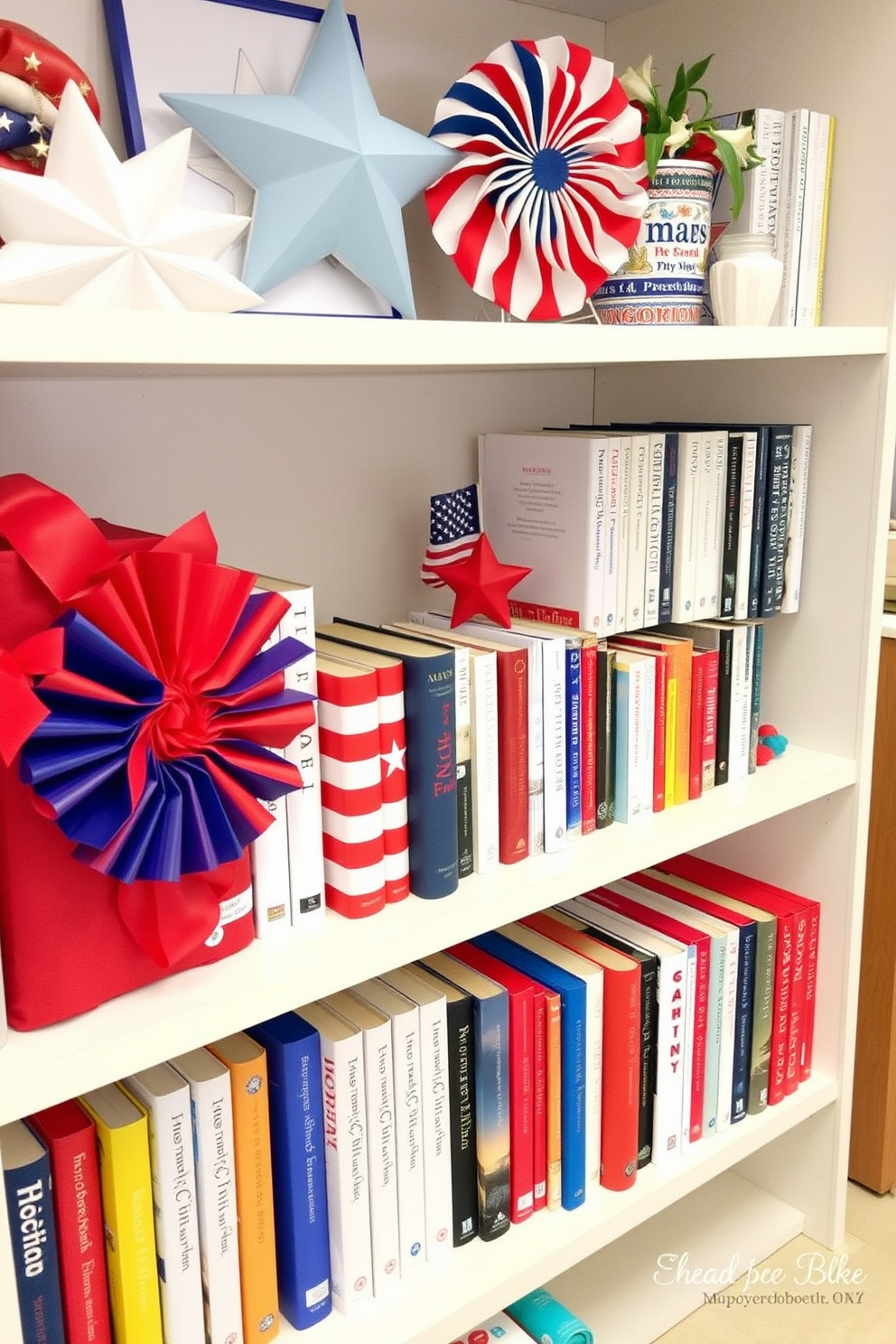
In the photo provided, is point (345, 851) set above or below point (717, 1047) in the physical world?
above

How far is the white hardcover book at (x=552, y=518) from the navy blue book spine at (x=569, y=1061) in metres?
0.36

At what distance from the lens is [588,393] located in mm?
1524

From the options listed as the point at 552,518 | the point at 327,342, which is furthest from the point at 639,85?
the point at 327,342

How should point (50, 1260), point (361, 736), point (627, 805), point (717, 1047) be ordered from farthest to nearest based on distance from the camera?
1. point (717, 1047)
2. point (627, 805)
3. point (361, 736)
4. point (50, 1260)

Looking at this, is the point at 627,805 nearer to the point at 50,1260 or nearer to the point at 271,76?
the point at 50,1260

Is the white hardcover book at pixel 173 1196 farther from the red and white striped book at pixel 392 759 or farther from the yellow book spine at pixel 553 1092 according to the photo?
the yellow book spine at pixel 553 1092

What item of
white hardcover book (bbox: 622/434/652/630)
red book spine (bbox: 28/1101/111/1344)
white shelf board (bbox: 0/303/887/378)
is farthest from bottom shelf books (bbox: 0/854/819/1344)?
white shelf board (bbox: 0/303/887/378)

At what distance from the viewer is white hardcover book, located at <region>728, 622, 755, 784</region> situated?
1328 mm

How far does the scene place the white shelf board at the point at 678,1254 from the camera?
53.9 inches

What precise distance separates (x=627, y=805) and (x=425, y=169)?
65cm

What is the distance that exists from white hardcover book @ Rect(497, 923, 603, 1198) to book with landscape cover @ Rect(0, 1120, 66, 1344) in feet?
1.80

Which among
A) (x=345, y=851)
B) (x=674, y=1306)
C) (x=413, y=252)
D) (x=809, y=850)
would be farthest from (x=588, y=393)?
(x=674, y=1306)

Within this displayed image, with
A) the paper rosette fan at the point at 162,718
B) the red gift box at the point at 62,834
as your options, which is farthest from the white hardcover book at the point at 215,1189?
the paper rosette fan at the point at 162,718

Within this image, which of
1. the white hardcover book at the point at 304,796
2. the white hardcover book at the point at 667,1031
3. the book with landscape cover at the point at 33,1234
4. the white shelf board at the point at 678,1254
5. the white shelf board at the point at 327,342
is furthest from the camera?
the white shelf board at the point at 678,1254
